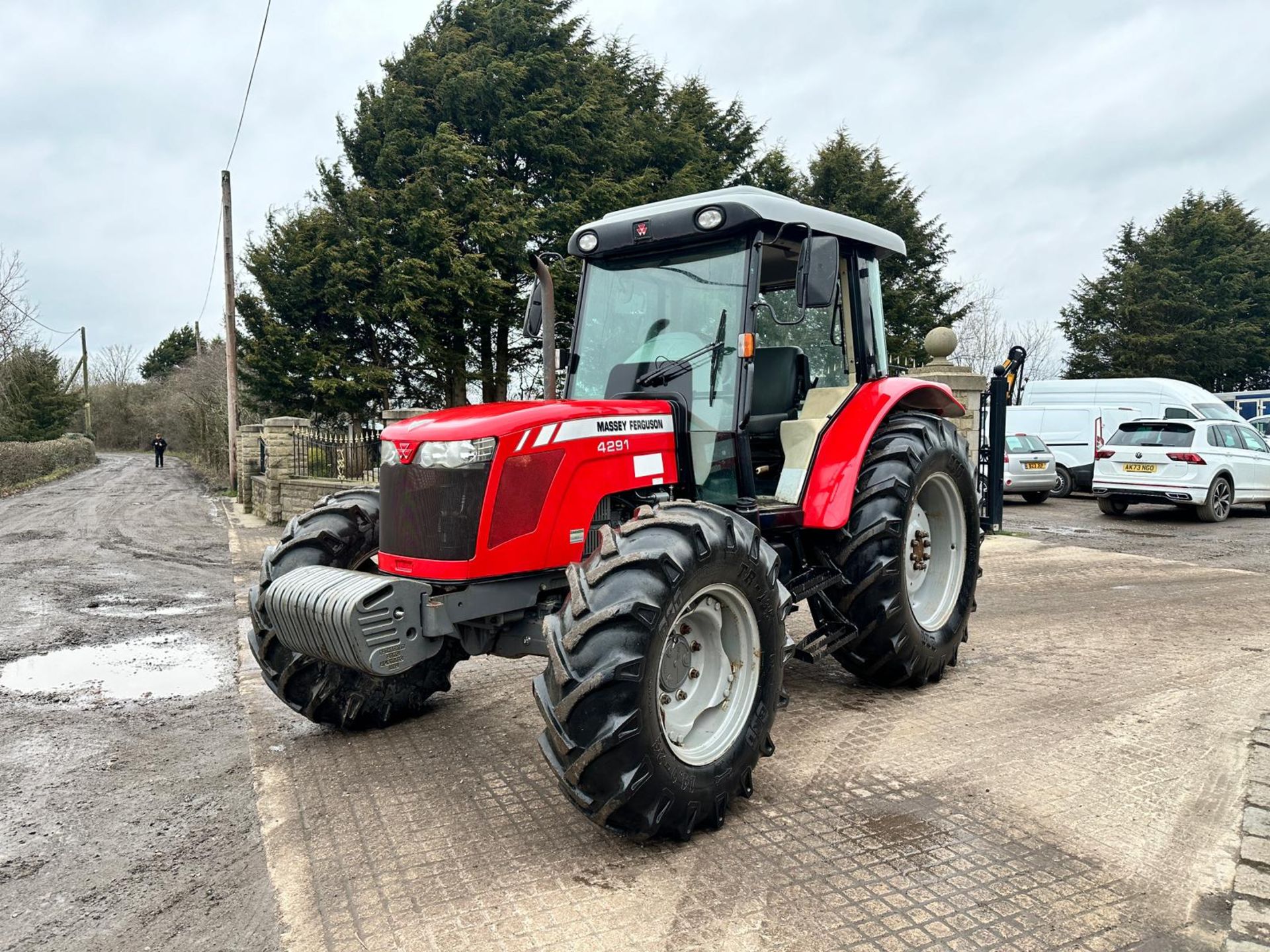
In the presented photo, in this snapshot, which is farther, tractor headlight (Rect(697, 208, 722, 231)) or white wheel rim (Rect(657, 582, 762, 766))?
tractor headlight (Rect(697, 208, 722, 231))

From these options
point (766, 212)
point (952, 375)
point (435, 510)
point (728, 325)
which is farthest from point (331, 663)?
point (952, 375)

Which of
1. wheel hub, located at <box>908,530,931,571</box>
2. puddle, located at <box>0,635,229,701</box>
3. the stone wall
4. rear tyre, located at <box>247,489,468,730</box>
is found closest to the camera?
rear tyre, located at <box>247,489,468,730</box>

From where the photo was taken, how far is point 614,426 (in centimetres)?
378

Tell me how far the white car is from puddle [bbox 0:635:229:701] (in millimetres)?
13645

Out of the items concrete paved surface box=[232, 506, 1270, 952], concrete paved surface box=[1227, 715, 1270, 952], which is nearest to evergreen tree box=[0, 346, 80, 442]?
concrete paved surface box=[232, 506, 1270, 952]

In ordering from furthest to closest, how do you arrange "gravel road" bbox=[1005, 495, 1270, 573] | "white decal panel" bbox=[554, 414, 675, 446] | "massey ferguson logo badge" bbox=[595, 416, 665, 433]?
1. "gravel road" bbox=[1005, 495, 1270, 573]
2. "massey ferguson logo badge" bbox=[595, 416, 665, 433]
3. "white decal panel" bbox=[554, 414, 675, 446]

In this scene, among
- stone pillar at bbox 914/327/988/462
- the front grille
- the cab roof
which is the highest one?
the cab roof

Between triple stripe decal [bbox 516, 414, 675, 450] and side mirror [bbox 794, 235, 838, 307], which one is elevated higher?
side mirror [bbox 794, 235, 838, 307]

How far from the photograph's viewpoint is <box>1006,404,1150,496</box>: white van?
1875cm

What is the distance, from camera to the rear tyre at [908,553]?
450 cm

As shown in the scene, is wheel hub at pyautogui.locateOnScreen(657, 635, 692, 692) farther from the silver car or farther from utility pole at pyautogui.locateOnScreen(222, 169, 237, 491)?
utility pole at pyautogui.locateOnScreen(222, 169, 237, 491)

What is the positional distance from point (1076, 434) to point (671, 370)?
1728cm

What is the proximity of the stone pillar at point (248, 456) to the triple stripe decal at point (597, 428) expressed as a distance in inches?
615

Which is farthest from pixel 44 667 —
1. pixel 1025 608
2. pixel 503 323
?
pixel 503 323
